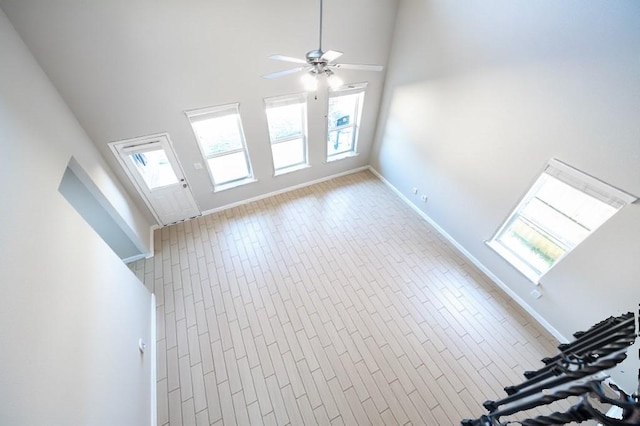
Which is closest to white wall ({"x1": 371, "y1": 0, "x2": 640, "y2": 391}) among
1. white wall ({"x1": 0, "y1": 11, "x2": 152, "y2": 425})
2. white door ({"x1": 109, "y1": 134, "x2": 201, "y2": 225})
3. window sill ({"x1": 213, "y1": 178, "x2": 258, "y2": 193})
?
window sill ({"x1": 213, "y1": 178, "x2": 258, "y2": 193})

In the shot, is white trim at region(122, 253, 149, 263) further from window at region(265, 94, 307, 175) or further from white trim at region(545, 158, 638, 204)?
white trim at region(545, 158, 638, 204)

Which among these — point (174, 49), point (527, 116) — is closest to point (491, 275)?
point (527, 116)

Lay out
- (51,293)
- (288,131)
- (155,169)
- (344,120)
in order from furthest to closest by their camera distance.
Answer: (344,120)
(288,131)
(155,169)
(51,293)

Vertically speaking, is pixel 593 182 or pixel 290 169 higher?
pixel 290 169

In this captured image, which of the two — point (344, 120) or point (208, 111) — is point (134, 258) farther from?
point (344, 120)

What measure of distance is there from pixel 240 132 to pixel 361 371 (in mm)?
4097

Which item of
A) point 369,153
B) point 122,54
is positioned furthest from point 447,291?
point 122,54

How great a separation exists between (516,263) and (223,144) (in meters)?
5.06

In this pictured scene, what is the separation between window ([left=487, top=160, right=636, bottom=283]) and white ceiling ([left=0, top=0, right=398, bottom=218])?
339 centimetres

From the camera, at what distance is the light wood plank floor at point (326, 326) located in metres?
2.79

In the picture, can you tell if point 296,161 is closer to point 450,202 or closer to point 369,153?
point 369,153

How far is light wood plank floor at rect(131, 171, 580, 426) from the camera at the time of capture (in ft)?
9.17

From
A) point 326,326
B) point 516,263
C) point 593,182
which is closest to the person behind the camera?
point 593,182

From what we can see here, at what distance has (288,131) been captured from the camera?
4871mm
